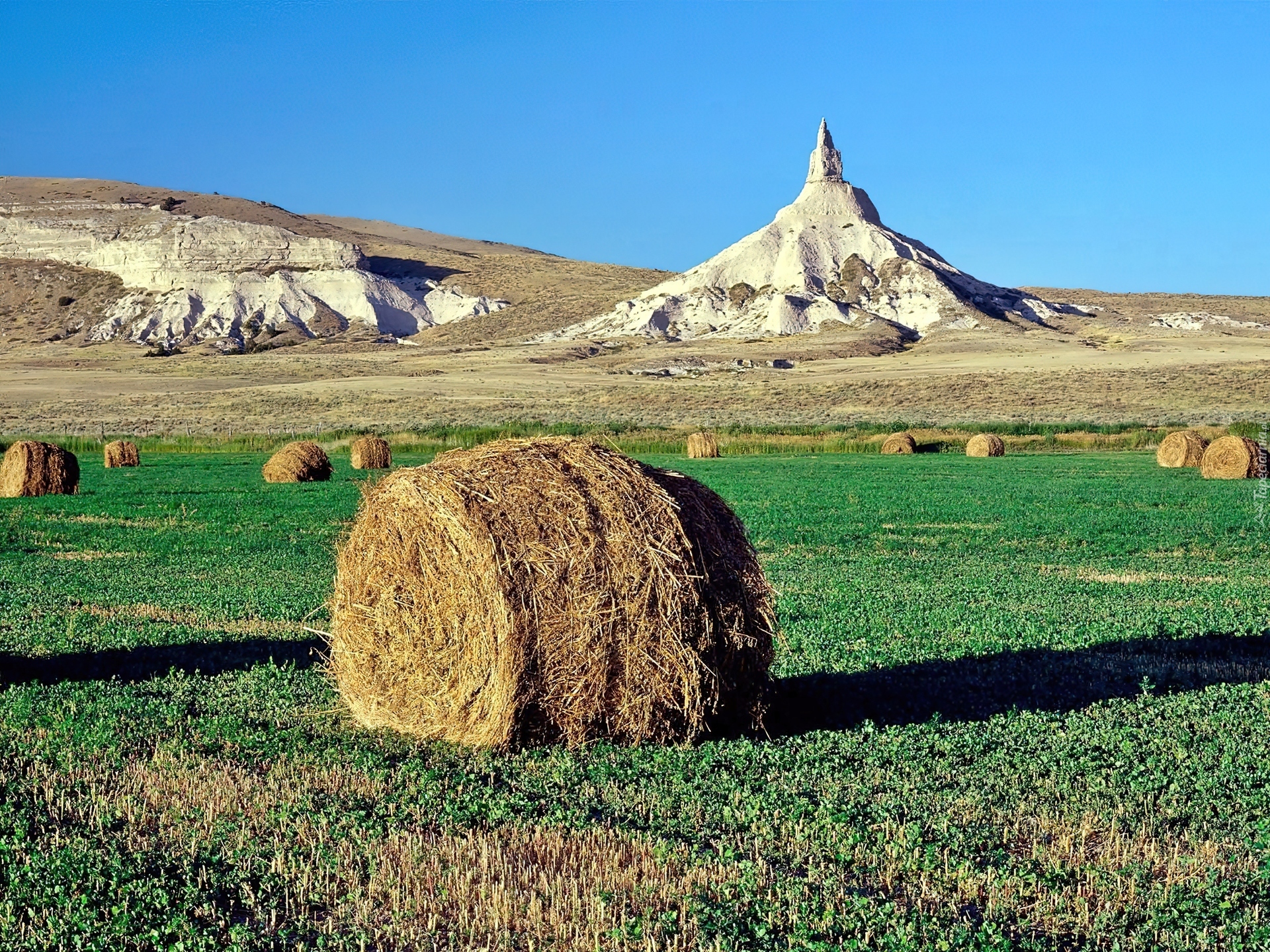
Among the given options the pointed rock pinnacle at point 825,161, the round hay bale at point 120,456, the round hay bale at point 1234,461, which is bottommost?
the round hay bale at point 120,456

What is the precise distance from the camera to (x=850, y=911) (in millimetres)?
6055

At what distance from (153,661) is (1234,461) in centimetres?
3259

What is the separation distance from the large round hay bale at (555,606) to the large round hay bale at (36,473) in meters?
25.3

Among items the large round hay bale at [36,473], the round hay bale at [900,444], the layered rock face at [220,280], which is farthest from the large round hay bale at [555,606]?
the layered rock face at [220,280]

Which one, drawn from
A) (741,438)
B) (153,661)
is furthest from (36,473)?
(741,438)

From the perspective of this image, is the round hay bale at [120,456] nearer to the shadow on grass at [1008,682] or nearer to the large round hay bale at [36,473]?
the large round hay bale at [36,473]

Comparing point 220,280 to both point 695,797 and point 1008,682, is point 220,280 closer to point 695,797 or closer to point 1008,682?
point 1008,682

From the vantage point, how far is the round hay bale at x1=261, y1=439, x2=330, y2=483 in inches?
1432

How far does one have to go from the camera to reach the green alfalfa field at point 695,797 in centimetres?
599

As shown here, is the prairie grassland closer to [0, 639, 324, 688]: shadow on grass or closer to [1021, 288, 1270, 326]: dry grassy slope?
[0, 639, 324, 688]: shadow on grass

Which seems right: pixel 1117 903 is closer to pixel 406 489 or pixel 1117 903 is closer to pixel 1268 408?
pixel 406 489

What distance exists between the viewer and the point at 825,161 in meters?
163

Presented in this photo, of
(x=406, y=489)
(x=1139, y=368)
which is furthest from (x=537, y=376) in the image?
(x=406, y=489)

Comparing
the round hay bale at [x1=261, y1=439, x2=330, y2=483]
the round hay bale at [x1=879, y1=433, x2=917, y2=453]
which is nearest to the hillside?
the round hay bale at [x1=879, y1=433, x2=917, y2=453]
